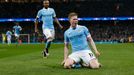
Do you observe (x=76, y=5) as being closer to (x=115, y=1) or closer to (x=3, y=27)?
(x=115, y=1)

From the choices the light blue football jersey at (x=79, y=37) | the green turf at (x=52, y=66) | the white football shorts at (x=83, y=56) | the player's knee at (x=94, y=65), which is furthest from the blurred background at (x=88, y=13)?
the player's knee at (x=94, y=65)

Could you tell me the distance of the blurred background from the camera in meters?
65.9

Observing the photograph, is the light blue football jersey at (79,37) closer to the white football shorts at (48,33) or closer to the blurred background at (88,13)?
the white football shorts at (48,33)

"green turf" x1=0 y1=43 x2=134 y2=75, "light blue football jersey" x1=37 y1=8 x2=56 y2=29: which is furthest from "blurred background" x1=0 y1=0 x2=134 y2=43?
"green turf" x1=0 y1=43 x2=134 y2=75

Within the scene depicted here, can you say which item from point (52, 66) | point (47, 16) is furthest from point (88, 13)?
point (52, 66)

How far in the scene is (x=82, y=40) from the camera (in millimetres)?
11977

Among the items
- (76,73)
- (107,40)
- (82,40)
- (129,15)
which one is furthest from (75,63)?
(129,15)

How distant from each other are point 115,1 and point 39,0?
11950 mm

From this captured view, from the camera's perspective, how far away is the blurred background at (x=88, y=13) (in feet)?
216

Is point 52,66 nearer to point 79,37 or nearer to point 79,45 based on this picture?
point 79,45

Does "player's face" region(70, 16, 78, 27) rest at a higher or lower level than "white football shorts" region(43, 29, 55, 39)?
higher

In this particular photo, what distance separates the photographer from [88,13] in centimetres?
6606

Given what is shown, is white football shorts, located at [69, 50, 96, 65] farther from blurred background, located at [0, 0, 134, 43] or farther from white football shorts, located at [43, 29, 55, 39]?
blurred background, located at [0, 0, 134, 43]

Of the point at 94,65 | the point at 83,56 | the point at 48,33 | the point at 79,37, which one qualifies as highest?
the point at 79,37
